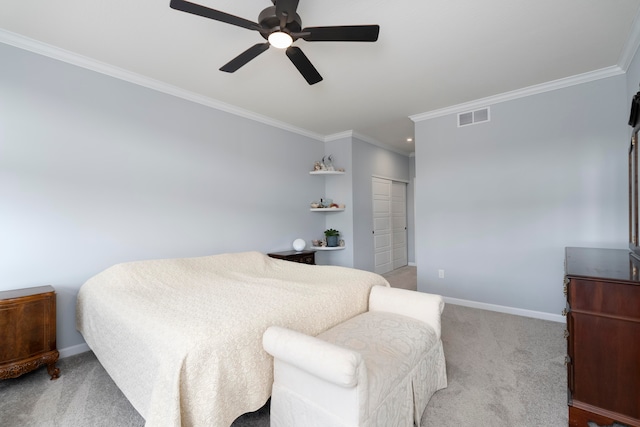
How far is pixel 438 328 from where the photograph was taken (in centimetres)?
192

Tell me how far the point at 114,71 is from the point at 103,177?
101cm

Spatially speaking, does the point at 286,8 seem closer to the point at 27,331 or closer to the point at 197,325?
the point at 197,325

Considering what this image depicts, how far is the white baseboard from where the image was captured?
2457 millimetres

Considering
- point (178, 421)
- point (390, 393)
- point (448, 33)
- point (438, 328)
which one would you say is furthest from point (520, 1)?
point (178, 421)

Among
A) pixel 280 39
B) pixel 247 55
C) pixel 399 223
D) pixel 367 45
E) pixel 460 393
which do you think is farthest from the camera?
pixel 399 223

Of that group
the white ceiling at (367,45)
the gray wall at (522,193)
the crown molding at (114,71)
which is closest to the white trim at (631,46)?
the white ceiling at (367,45)

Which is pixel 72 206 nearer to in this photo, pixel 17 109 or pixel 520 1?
pixel 17 109

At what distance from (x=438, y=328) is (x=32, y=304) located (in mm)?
2863

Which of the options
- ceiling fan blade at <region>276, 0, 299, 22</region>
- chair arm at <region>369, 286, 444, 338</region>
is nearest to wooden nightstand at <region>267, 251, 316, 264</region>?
chair arm at <region>369, 286, 444, 338</region>

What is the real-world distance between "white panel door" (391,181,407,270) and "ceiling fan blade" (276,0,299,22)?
4774 mm

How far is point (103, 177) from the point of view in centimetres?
267

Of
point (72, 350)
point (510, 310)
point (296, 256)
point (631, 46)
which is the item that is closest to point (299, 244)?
point (296, 256)

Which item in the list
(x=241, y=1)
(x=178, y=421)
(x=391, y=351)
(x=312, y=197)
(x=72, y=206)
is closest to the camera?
(x=178, y=421)

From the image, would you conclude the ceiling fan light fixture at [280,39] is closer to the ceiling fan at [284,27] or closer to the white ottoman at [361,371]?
the ceiling fan at [284,27]
